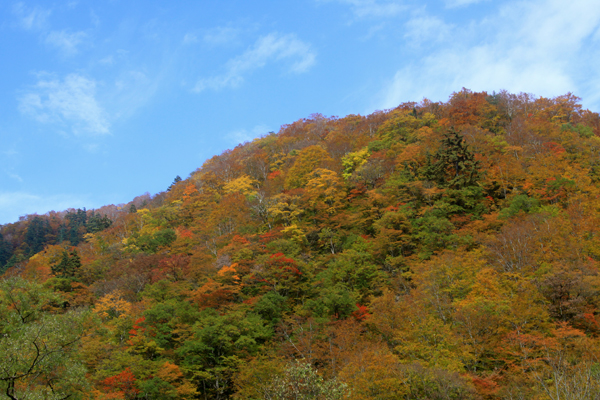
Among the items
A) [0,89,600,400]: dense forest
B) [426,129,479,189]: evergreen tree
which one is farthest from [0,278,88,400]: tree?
[426,129,479,189]: evergreen tree

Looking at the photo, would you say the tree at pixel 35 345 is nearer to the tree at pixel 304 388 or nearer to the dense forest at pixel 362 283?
the dense forest at pixel 362 283

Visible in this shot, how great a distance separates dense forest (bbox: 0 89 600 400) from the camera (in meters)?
13.9

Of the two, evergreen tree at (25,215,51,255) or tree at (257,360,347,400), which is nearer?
tree at (257,360,347,400)

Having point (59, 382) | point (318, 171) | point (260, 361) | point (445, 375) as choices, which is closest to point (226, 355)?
point (260, 361)

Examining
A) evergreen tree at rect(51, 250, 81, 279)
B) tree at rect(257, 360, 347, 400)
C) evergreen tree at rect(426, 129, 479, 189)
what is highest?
evergreen tree at rect(426, 129, 479, 189)

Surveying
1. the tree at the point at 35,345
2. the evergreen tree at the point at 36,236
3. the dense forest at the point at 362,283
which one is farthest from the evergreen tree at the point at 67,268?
the evergreen tree at the point at 36,236

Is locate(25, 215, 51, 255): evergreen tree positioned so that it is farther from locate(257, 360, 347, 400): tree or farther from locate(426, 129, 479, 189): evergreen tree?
locate(257, 360, 347, 400): tree

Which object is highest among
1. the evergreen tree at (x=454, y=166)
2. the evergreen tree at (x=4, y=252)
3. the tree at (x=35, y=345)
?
the evergreen tree at (x=4, y=252)

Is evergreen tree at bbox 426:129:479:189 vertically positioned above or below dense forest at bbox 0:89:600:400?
above

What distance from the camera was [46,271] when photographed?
1581 inches

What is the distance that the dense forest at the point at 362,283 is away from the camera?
45.6ft

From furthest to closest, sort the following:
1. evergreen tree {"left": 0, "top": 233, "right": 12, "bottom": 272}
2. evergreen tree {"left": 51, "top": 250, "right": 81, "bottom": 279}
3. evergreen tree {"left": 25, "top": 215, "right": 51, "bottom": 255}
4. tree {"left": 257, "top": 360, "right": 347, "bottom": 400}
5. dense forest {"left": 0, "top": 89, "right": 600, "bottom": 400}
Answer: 1. evergreen tree {"left": 25, "top": 215, "right": 51, "bottom": 255}
2. evergreen tree {"left": 0, "top": 233, "right": 12, "bottom": 272}
3. evergreen tree {"left": 51, "top": 250, "right": 81, "bottom": 279}
4. dense forest {"left": 0, "top": 89, "right": 600, "bottom": 400}
5. tree {"left": 257, "top": 360, "right": 347, "bottom": 400}

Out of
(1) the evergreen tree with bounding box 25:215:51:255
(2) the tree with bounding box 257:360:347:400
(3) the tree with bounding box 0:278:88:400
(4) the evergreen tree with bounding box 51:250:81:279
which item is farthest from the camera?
(1) the evergreen tree with bounding box 25:215:51:255

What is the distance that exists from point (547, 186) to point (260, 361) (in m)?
24.3
